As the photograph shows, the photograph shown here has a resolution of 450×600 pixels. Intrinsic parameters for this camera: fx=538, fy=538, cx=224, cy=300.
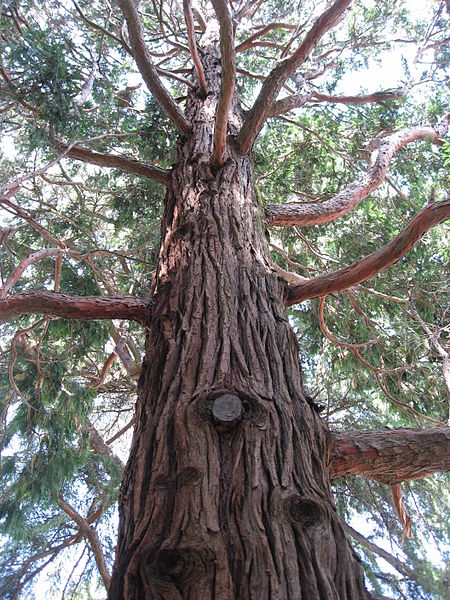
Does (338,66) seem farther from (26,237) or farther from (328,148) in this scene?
(26,237)

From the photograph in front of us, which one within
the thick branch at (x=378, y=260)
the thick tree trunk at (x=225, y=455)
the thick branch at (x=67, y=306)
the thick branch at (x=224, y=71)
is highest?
the thick branch at (x=224, y=71)

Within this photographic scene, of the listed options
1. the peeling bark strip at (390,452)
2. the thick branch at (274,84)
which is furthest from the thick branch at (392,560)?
the thick branch at (274,84)

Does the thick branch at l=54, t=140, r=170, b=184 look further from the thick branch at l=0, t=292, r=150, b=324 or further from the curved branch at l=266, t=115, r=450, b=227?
the thick branch at l=0, t=292, r=150, b=324

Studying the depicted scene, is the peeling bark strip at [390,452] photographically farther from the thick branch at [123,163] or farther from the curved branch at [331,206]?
the thick branch at [123,163]

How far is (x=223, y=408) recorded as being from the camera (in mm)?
1826

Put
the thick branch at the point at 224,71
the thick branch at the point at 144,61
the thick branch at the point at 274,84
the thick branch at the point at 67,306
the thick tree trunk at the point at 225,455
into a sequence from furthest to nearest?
the thick branch at the point at 274,84
the thick branch at the point at 144,61
the thick branch at the point at 224,71
the thick branch at the point at 67,306
the thick tree trunk at the point at 225,455

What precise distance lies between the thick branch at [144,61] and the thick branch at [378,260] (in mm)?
1691

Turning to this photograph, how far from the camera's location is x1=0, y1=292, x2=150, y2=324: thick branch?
2.39m

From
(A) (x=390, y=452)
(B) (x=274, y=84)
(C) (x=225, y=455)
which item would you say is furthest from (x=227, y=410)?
(B) (x=274, y=84)

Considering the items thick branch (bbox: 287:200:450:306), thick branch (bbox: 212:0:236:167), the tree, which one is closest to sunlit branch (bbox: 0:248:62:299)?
the tree

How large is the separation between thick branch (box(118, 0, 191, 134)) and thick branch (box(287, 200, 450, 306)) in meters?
1.69

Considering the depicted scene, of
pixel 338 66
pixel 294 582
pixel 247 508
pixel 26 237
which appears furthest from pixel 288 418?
pixel 338 66

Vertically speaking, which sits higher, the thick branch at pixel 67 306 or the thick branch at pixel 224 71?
the thick branch at pixel 224 71

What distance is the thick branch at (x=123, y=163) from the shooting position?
3.83m
